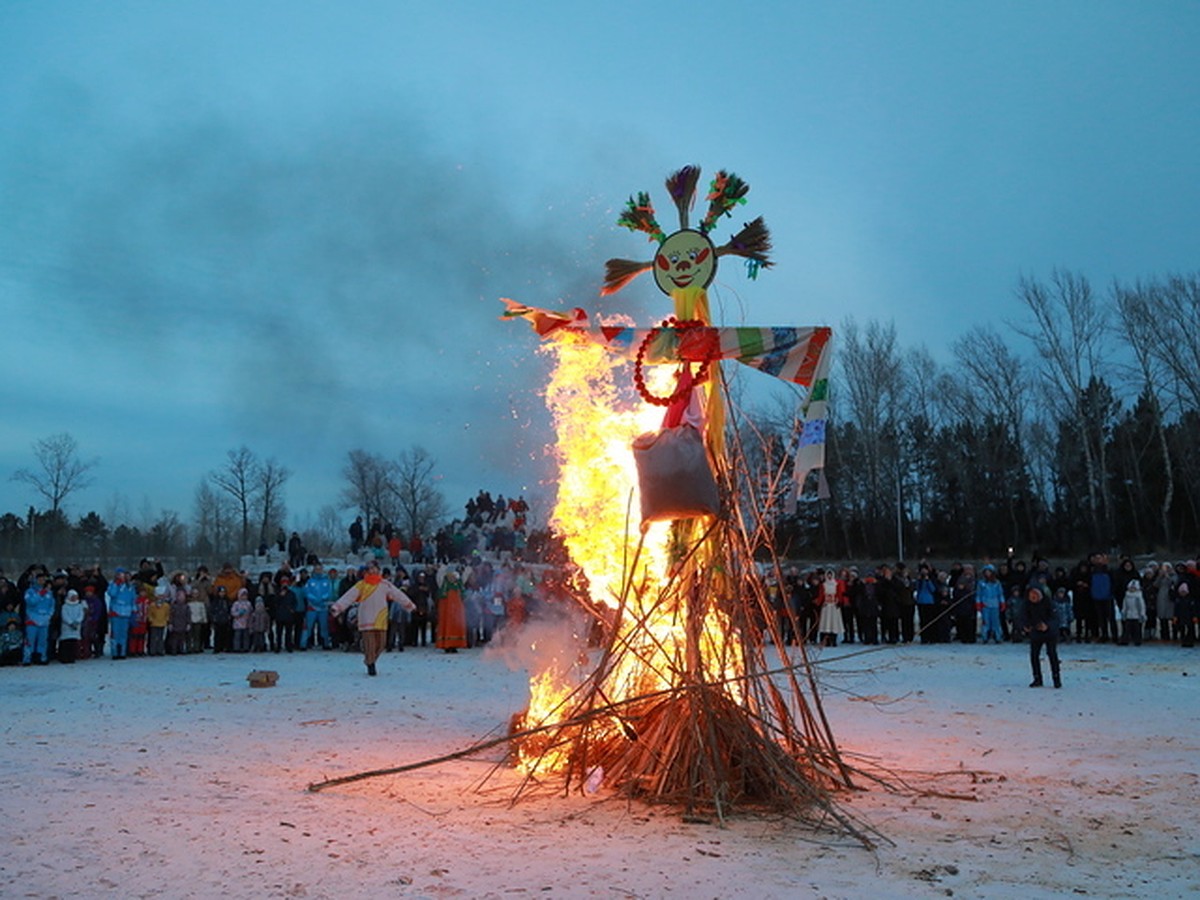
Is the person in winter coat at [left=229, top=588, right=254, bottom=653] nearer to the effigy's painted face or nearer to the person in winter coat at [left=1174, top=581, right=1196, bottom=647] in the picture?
the effigy's painted face

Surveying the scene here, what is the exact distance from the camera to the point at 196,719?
9.91 metres

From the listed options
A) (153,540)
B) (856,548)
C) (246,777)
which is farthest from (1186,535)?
(153,540)

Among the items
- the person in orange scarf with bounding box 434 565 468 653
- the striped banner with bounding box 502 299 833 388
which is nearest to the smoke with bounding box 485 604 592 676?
the striped banner with bounding box 502 299 833 388

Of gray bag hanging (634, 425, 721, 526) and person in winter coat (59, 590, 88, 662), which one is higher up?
gray bag hanging (634, 425, 721, 526)

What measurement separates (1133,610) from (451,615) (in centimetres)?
1262

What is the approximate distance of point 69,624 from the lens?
1611 cm

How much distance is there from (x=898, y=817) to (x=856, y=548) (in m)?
38.6

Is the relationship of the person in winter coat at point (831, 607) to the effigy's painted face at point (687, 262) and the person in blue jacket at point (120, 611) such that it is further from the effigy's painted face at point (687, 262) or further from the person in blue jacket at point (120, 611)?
the person in blue jacket at point (120, 611)

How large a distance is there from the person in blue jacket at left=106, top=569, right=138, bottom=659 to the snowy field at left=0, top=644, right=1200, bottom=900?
632 centimetres

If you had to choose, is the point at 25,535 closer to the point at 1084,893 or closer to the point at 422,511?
the point at 422,511

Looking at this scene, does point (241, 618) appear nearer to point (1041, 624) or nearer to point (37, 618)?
point (37, 618)

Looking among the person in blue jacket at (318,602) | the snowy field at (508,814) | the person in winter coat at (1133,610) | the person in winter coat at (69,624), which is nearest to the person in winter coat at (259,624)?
the person in blue jacket at (318,602)

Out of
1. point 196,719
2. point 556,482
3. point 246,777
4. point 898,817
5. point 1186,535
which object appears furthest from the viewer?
point 1186,535

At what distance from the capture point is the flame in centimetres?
704
